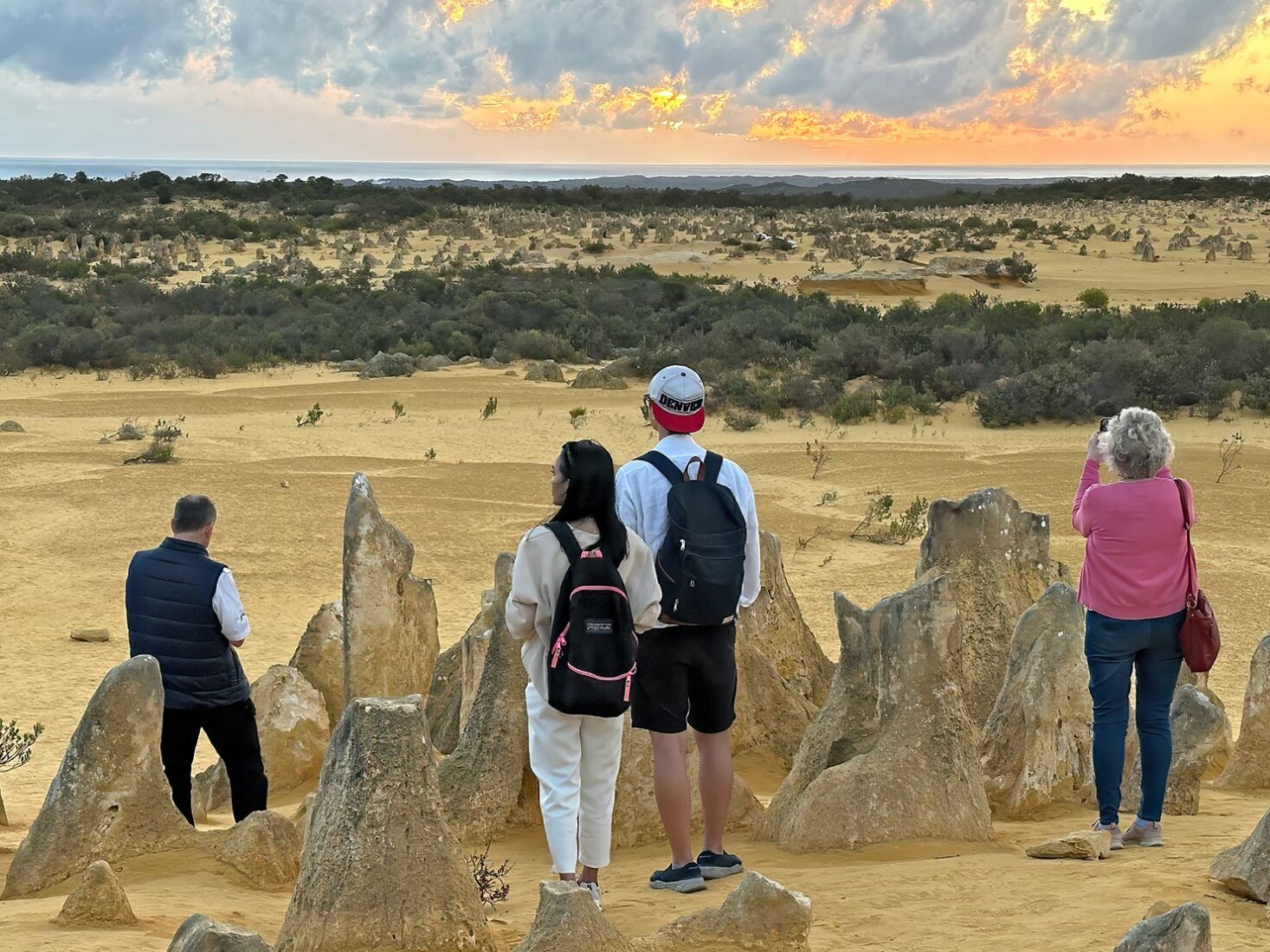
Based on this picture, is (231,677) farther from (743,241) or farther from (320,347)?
(743,241)

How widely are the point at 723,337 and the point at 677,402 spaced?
2286cm

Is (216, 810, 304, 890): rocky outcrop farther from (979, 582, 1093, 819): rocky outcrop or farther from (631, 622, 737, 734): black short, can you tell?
(979, 582, 1093, 819): rocky outcrop

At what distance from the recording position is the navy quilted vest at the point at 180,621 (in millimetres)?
5879

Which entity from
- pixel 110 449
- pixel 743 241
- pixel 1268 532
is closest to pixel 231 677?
pixel 1268 532

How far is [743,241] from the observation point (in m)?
50.2

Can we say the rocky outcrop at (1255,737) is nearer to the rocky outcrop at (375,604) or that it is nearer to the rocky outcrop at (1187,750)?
the rocky outcrop at (1187,750)

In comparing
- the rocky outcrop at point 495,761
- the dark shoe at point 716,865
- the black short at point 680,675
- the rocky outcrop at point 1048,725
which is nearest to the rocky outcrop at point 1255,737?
the rocky outcrop at point 1048,725

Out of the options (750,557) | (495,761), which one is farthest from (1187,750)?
(495,761)

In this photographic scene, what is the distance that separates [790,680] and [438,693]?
1757 mm

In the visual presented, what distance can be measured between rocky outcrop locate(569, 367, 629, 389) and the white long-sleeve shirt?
19307 millimetres

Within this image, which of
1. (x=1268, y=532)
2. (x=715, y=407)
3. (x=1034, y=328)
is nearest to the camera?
(x=1268, y=532)

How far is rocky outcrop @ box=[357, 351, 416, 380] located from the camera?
25.8 m

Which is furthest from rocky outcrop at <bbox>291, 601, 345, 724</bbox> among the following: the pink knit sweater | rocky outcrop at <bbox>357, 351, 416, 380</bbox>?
rocky outcrop at <bbox>357, 351, 416, 380</bbox>

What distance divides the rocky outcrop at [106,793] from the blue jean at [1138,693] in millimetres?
3330
